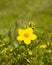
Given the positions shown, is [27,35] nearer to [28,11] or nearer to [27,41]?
[27,41]

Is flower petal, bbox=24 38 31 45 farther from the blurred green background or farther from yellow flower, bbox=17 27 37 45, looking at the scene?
the blurred green background

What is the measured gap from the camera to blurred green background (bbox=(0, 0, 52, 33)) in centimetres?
596

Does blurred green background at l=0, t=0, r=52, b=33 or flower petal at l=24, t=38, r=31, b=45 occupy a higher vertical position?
flower petal at l=24, t=38, r=31, b=45

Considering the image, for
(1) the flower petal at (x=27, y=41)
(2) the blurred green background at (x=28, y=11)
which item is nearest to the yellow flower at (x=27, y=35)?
(1) the flower petal at (x=27, y=41)

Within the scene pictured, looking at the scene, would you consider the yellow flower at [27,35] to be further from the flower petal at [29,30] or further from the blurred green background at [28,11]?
the blurred green background at [28,11]

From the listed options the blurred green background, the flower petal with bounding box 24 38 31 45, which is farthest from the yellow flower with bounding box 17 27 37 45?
the blurred green background

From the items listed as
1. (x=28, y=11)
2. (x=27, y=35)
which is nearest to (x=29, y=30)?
(x=27, y=35)

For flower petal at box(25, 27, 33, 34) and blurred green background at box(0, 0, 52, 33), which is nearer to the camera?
flower petal at box(25, 27, 33, 34)

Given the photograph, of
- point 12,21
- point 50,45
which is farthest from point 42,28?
point 50,45

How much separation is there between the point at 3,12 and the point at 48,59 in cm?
386

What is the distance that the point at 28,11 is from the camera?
21.1 ft

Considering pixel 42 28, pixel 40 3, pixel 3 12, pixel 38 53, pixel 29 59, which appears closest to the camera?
pixel 29 59

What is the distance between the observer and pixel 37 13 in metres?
6.41

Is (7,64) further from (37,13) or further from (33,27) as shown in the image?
(37,13)
